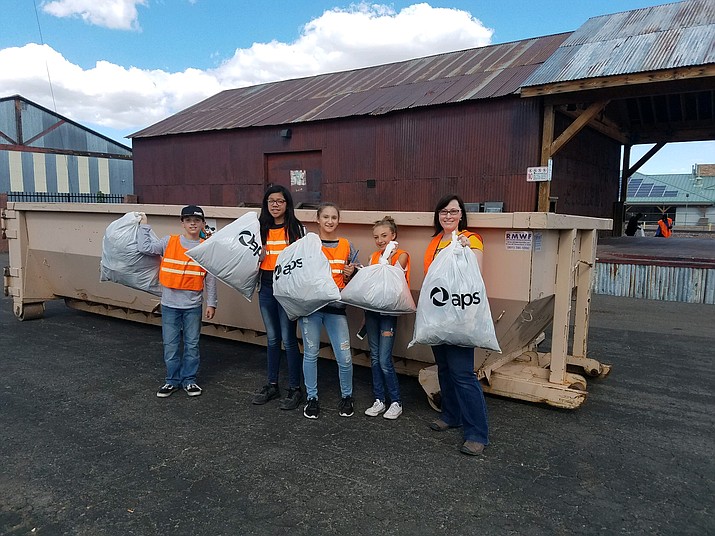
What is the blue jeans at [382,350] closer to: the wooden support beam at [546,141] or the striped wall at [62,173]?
the wooden support beam at [546,141]

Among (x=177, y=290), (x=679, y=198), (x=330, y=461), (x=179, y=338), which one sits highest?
(x=679, y=198)

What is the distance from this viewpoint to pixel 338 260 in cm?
365

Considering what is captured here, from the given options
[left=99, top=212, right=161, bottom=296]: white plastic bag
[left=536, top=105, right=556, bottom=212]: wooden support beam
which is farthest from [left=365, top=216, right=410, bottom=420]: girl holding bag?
[left=536, top=105, right=556, bottom=212]: wooden support beam

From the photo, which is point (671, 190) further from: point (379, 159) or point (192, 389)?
point (192, 389)

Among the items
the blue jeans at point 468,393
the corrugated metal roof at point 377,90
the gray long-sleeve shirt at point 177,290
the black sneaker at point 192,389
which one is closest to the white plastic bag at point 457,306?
the blue jeans at point 468,393

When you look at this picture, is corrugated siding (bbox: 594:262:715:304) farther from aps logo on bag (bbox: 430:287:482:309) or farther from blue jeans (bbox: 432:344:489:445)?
aps logo on bag (bbox: 430:287:482:309)

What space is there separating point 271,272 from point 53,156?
2458 cm

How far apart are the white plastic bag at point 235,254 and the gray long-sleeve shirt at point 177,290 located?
25 cm

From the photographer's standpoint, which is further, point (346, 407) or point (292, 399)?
point (292, 399)

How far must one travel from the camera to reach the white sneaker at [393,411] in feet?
12.2

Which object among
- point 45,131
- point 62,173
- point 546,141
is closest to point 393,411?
point 546,141

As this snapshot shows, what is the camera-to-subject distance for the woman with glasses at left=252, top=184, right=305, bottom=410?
3.86 metres

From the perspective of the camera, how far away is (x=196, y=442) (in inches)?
131

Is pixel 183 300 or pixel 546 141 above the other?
pixel 546 141
